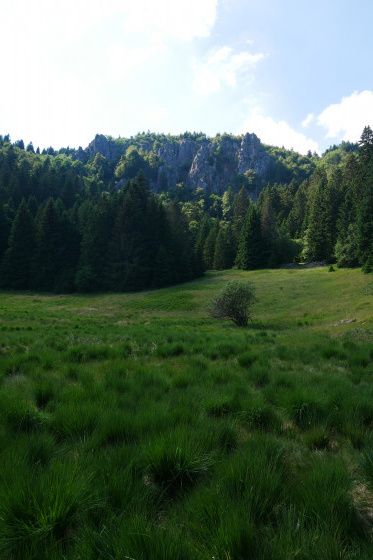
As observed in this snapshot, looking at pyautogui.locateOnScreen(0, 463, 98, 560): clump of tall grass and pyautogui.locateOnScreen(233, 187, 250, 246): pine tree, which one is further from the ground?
pyautogui.locateOnScreen(233, 187, 250, 246): pine tree

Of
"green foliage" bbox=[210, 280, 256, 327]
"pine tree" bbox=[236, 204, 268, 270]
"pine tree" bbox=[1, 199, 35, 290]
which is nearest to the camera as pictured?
"green foliage" bbox=[210, 280, 256, 327]

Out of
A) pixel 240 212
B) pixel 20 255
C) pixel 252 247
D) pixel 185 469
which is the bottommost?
pixel 185 469

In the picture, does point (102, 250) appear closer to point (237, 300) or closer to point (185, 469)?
point (237, 300)

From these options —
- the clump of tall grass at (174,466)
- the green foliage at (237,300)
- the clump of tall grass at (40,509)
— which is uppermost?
the clump of tall grass at (40,509)

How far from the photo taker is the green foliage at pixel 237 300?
2205cm

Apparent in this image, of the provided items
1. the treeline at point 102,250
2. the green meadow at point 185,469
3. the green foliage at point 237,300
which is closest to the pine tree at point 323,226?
the treeline at point 102,250

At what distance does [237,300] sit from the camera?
22.1m

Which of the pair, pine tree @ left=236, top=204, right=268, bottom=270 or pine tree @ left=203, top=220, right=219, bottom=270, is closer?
pine tree @ left=236, top=204, right=268, bottom=270

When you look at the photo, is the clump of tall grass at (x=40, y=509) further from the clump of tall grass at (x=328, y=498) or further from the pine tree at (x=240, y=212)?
the pine tree at (x=240, y=212)

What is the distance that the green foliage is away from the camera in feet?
72.3

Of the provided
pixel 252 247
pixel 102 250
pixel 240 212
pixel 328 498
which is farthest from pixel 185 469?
pixel 240 212

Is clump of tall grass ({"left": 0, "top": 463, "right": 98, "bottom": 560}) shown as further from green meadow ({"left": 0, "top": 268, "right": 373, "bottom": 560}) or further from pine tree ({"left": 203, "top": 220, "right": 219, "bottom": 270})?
pine tree ({"left": 203, "top": 220, "right": 219, "bottom": 270})

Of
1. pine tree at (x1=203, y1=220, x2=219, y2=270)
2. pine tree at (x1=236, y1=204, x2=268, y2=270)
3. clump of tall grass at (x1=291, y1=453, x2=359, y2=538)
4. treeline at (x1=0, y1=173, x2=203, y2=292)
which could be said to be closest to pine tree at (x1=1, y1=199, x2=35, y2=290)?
treeline at (x1=0, y1=173, x2=203, y2=292)

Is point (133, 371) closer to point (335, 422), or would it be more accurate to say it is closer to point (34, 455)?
point (34, 455)
